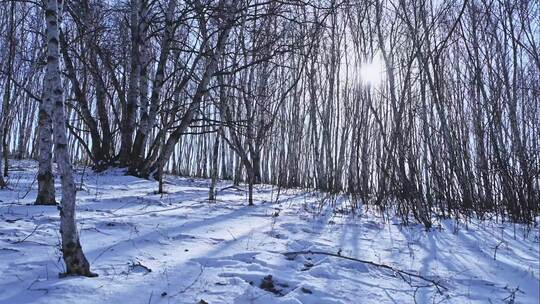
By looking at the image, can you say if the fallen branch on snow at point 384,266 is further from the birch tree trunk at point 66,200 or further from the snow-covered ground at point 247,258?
the birch tree trunk at point 66,200

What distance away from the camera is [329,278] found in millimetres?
2859

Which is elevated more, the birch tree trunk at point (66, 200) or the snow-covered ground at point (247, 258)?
the birch tree trunk at point (66, 200)

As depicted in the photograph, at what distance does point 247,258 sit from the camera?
318 centimetres

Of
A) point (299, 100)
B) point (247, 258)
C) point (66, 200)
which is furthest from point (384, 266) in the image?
point (299, 100)

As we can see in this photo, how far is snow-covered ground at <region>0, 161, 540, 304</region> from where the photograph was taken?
7.91 ft

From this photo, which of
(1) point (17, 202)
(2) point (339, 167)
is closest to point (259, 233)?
(1) point (17, 202)

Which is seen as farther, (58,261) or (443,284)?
(443,284)

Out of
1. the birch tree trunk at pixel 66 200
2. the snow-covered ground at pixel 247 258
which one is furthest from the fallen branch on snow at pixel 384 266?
the birch tree trunk at pixel 66 200

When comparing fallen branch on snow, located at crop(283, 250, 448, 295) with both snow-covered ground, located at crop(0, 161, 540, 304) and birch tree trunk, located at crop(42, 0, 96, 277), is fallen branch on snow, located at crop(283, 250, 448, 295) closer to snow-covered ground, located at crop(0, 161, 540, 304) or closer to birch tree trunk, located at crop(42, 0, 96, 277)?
snow-covered ground, located at crop(0, 161, 540, 304)

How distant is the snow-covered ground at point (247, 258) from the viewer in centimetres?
241

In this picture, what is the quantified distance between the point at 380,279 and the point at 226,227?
1.91m

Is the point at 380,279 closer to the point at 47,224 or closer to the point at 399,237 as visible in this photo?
the point at 399,237

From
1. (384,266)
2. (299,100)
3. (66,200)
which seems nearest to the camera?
(66,200)

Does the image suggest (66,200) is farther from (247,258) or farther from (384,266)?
(384,266)
